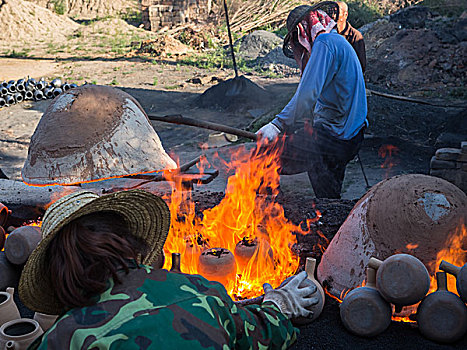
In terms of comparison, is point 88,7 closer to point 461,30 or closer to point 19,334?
point 461,30

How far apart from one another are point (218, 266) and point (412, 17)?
1545 cm

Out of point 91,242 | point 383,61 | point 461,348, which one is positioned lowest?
point 383,61

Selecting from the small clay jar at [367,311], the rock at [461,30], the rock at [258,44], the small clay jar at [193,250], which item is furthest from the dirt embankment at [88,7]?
the small clay jar at [367,311]

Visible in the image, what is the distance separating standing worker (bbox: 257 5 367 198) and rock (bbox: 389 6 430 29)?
12.9 meters

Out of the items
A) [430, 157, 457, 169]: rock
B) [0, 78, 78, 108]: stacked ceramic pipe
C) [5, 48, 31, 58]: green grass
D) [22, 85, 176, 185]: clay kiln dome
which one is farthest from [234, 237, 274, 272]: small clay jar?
[5, 48, 31, 58]: green grass

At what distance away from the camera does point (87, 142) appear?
305 cm

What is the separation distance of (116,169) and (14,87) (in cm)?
997

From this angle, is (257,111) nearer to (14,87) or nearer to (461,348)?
(14,87)

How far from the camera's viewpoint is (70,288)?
145 cm

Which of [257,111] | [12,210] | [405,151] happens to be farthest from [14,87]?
[405,151]

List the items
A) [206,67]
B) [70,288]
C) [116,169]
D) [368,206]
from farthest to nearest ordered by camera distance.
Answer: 1. [206,67]
2. [116,169]
3. [368,206]
4. [70,288]

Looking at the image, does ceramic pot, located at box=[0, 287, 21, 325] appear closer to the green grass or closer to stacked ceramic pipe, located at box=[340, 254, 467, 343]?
stacked ceramic pipe, located at box=[340, 254, 467, 343]

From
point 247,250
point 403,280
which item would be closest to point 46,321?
point 247,250

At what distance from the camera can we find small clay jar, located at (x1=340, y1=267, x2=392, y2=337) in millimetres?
2359
